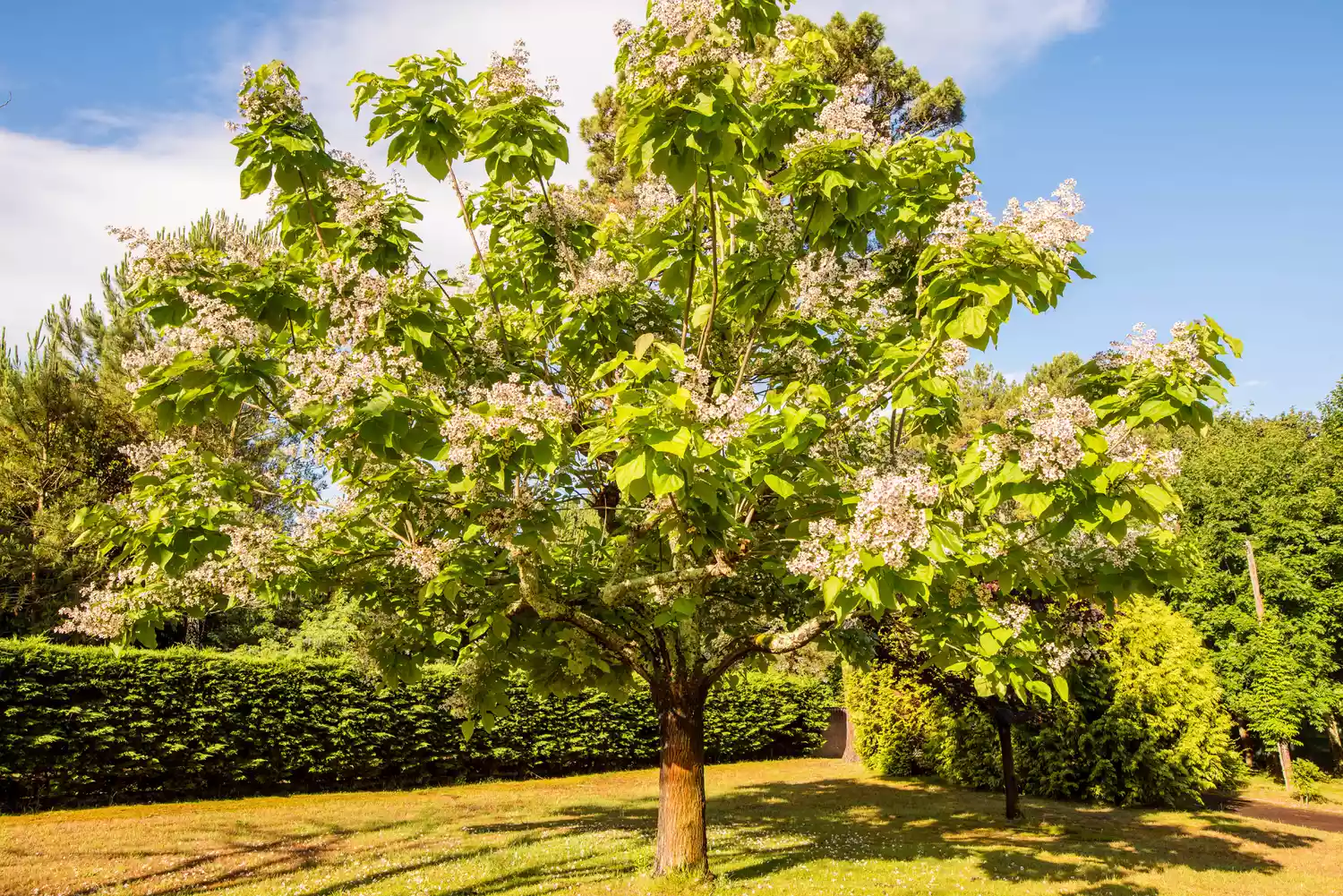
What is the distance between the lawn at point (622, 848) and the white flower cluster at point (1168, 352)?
5701 millimetres

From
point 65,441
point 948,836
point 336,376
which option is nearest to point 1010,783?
point 948,836

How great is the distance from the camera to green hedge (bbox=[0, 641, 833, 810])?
45.6 feet

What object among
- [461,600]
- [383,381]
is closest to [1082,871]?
[461,600]

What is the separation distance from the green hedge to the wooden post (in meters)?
15.2

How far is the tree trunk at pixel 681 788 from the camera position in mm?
8383

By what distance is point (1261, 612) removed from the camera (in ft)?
68.9

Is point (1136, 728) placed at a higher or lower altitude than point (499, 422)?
lower

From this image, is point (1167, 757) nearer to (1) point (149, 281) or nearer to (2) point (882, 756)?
(2) point (882, 756)

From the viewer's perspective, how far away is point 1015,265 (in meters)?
4.48

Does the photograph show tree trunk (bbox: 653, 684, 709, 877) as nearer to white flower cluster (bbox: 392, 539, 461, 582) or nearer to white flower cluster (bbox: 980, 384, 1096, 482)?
white flower cluster (bbox: 392, 539, 461, 582)

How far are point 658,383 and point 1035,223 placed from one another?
89.8 inches

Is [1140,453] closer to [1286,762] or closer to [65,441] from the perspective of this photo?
[1286,762]

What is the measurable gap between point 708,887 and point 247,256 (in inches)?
269

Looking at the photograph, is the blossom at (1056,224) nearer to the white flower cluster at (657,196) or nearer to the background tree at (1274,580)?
the white flower cluster at (657,196)
